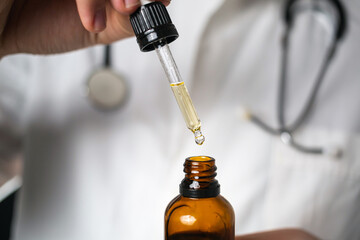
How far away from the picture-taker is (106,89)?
2.37 feet

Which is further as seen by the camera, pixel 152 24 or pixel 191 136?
pixel 191 136

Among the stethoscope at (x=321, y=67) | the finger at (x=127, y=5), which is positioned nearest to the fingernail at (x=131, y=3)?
the finger at (x=127, y=5)

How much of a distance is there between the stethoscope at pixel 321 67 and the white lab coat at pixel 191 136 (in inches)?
0.7

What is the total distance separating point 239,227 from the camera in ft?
2.59

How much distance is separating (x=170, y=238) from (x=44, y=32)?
0.32 meters

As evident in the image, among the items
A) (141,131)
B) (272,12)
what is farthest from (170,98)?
(272,12)

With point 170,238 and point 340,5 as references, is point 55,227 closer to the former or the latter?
point 170,238

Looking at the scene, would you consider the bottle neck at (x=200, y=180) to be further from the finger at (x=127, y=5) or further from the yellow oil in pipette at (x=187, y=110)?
the finger at (x=127, y=5)

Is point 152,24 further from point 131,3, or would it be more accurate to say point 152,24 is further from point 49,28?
point 49,28

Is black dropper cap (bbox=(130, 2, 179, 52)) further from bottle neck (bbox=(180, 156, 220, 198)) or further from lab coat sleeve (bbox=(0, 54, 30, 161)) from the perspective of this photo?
lab coat sleeve (bbox=(0, 54, 30, 161))

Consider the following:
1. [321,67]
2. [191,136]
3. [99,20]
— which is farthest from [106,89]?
[321,67]

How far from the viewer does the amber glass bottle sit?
0.39 meters

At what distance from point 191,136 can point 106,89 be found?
19 centimetres

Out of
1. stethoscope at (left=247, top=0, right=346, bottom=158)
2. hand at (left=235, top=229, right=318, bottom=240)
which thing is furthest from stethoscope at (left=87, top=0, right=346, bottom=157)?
hand at (left=235, top=229, right=318, bottom=240)
